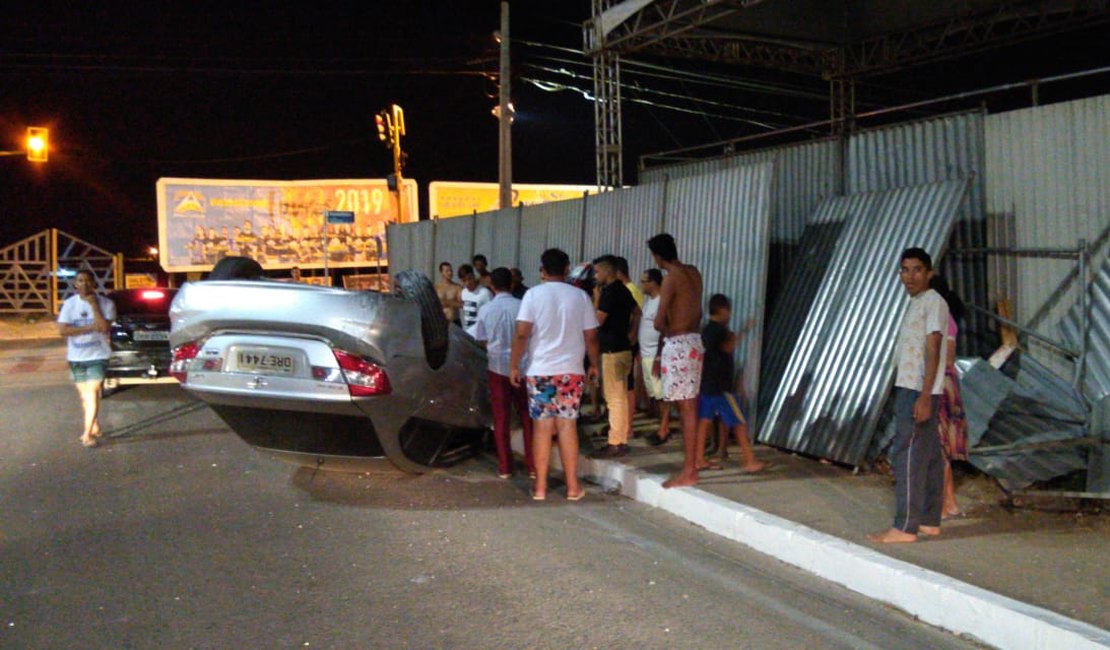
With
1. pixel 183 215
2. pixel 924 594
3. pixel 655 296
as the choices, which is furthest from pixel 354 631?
pixel 183 215

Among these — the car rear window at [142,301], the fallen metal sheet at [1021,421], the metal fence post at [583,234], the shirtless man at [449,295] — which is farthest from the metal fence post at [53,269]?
the fallen metal sheet at [1021,421]

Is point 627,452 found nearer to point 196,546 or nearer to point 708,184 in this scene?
point 708,184

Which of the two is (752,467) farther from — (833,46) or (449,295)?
(833,46)

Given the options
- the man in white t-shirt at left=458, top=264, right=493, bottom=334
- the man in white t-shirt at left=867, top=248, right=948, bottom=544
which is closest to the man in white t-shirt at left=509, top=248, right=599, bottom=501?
the man in white t-shirt at left=867, top=248, right=948, bottom=544

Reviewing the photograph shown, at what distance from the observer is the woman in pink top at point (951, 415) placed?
222 inches

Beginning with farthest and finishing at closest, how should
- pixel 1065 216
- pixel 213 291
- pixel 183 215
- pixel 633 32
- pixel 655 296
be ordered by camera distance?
pixel 183 215 < pixel 633 32 < pixel 655 296 < pixel 1065 216 < pixel 213 291

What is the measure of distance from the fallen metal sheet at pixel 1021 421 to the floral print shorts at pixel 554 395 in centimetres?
264

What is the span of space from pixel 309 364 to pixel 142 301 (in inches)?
352

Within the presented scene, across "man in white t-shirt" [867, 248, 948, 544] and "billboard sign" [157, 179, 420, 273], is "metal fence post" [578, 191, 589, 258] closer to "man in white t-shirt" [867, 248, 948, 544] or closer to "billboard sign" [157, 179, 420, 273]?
"man in white t-shirt" [867, 248, 948, 544]

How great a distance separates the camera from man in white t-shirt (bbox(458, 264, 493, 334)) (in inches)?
445

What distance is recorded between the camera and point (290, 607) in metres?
4.79

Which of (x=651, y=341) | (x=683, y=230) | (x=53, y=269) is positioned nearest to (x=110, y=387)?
(x=683, y=230)

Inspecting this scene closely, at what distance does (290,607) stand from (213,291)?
2.44m

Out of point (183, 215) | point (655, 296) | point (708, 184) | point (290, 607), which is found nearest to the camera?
point (290, 607)
